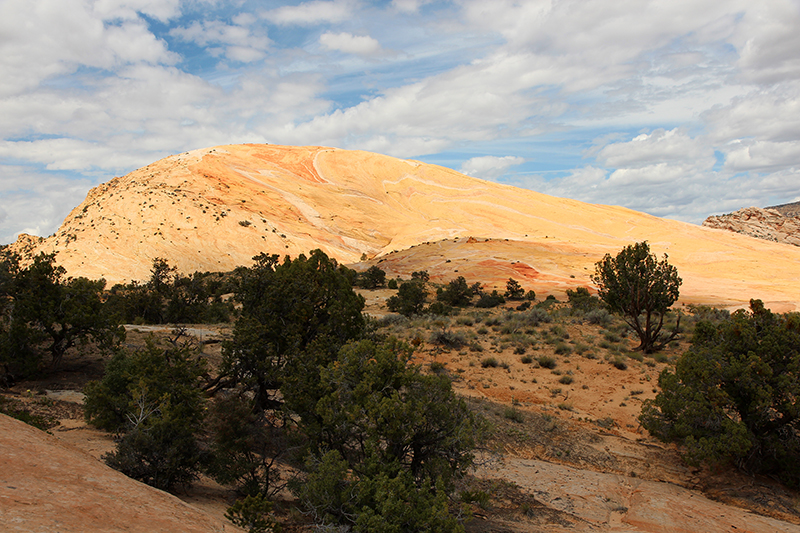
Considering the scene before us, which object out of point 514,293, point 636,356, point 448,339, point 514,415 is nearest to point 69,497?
point 514,415

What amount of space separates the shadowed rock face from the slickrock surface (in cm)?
3527

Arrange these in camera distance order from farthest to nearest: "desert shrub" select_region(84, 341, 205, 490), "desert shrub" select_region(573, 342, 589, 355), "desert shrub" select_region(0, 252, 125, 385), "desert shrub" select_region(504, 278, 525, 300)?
"desert shrub" select_region(504, 278, 525, 300), "desert shrub" select_region(573, 342, 589, 355), "desert shrub" select_region(0, 252, 125, 385), "desert shrub" select_region(84, 341, 205, 490)

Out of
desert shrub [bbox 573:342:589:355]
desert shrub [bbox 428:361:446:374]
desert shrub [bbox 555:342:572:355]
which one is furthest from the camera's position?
desert shrub [bbox 573:342:589:355]

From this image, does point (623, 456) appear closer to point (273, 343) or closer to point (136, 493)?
point (273, 343)

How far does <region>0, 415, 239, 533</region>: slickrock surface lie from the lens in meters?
4.07

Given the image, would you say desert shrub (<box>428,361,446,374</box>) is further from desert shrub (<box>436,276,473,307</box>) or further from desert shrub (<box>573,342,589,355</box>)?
desert shrub (<box>436,276,473,307</box>)

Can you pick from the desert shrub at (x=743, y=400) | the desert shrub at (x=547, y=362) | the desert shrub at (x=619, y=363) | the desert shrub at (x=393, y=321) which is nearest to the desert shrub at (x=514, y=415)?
the desert shrub at (x=743, y=400)

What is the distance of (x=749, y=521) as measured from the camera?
27.7 ft

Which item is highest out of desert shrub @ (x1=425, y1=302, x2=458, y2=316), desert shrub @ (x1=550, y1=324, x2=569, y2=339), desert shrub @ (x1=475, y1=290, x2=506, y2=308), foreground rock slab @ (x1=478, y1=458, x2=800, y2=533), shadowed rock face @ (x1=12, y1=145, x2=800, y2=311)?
shadowed rock face @ (x1=12, y1=145, x2=800, y2=311)

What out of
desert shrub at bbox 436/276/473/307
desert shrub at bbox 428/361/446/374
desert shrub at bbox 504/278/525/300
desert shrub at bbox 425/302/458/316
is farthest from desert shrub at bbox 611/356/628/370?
desert shrub at bbox 504/278/525/300

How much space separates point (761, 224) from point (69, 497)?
102479 mm

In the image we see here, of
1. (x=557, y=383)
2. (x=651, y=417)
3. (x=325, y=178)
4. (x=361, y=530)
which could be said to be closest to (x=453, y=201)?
(x=325, y=178)

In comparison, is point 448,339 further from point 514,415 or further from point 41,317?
point 41,317

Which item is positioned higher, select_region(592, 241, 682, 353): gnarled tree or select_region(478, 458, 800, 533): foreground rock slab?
select_region(592, 241, 682, 353): gnarled tree
